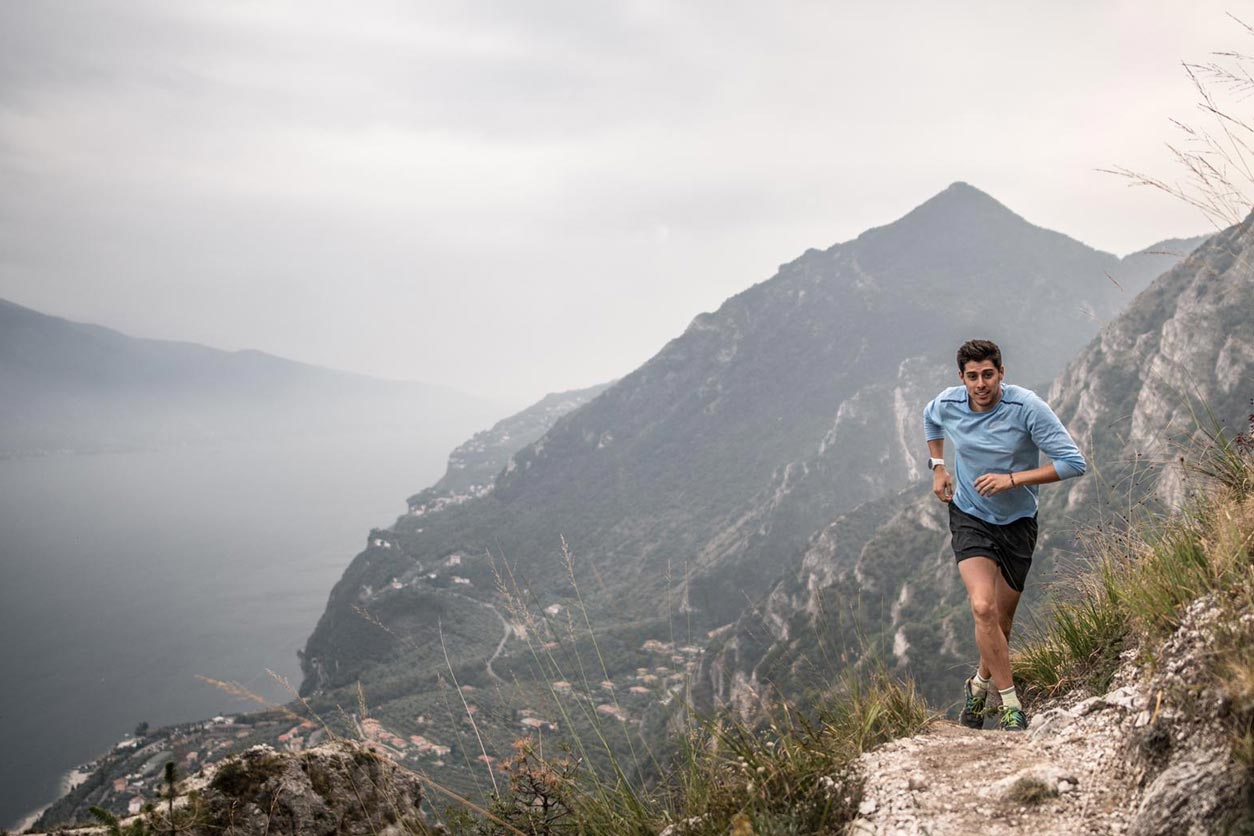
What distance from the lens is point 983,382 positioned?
10.6 ft

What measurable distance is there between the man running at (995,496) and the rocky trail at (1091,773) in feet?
1.81

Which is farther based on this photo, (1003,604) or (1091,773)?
(1003,604)

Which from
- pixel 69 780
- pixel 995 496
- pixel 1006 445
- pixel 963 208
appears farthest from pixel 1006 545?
pixel 963 208

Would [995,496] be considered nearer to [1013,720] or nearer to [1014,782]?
[1013,720]

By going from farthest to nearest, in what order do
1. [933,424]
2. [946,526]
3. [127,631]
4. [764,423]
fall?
[764,423], [127,631], [946,526], [933,424]

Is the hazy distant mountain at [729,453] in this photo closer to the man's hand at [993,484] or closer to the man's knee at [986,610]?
the man's knee at [986,610]

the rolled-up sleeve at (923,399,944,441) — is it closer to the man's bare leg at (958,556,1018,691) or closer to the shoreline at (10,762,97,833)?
the man's bare leg at (958,556,1018,691)

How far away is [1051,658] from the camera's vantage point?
11.3 ft

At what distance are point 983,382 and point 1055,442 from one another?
425 mm

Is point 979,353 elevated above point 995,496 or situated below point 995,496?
above

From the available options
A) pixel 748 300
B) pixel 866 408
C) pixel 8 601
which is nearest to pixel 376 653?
pixel 866 408

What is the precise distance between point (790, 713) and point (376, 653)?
101m

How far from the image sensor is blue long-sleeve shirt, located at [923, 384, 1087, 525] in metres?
3.09

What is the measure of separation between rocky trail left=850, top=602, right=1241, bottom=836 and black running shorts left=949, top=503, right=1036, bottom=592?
0.67 meters
